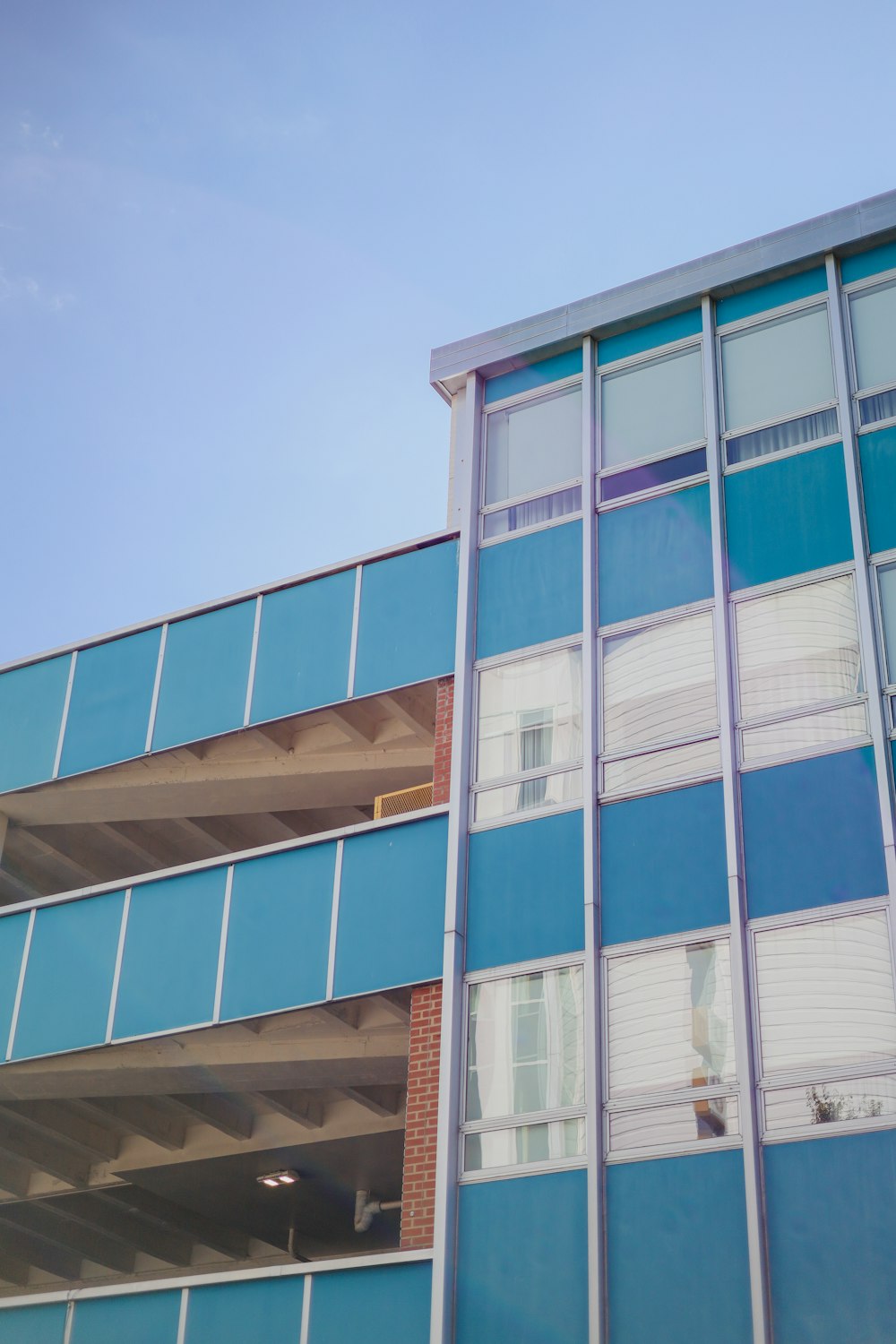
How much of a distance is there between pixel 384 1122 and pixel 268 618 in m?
6.31

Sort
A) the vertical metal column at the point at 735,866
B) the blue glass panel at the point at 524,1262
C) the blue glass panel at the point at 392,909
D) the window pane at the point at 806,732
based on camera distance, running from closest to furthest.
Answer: the vertical metal column at the point at 735,866
the blue glass panel at the point at 524,1262
the window pane at the point at 806,732
the blue glass panel at the point at 392,909

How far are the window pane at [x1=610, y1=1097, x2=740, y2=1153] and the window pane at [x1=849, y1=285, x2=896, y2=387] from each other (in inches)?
295

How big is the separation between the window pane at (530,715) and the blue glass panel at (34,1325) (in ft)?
22.6

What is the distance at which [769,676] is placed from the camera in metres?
15.0

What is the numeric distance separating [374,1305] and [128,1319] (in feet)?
9.63

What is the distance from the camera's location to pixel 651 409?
56.9ft

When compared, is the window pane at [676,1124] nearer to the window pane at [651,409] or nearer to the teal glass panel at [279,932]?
the teal glass panel at [279,932]

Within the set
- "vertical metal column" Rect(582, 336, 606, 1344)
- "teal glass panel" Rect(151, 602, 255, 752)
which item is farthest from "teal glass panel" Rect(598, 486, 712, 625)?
"teal glass panel" Rect(151, 602, 255, 752)

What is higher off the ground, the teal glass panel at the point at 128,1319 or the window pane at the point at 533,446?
the window pane at the point at 533,446

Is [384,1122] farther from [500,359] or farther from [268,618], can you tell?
[500,359]

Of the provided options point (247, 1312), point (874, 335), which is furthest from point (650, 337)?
point (247, 1312)

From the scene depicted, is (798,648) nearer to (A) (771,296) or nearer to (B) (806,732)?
(B) (806,732)

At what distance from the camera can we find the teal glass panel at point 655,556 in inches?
627

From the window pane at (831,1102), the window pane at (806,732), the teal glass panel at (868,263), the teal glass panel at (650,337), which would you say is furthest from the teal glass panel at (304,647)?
the window pane at (831,1102)
